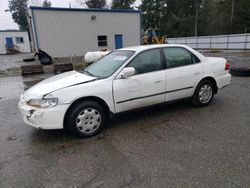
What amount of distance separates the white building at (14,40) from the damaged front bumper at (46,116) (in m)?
39.0

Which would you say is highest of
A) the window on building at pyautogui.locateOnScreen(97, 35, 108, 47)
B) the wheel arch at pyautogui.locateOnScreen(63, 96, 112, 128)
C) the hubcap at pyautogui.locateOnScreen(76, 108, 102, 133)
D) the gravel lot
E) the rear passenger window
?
the window on building at pyautogui.locateOnScreen(97, 35, 108, 47)

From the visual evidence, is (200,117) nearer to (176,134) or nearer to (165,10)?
(176,134)

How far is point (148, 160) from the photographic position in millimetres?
2734

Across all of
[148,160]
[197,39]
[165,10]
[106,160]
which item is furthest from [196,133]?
[165,10]

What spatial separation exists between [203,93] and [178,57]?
3.62ft

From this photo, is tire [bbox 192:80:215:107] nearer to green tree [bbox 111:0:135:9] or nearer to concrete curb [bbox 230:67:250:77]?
concrete curb [bbox 230:67:250:77]

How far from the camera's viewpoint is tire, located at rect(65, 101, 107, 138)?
3.28 m

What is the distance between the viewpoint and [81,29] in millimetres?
19656

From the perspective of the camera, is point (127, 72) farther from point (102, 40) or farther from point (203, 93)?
point (102, 40)

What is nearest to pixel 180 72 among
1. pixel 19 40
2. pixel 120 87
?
pixel 120 87

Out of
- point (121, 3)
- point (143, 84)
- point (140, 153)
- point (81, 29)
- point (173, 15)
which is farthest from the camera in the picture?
point (121, 3)

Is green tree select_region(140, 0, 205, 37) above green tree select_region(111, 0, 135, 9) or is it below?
below

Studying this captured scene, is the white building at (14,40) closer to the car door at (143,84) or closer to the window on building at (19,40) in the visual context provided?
the window on building at (19,40)

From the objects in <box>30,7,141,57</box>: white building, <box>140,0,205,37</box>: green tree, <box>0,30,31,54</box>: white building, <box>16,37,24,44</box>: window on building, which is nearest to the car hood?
<box>30,7,141,57</box>: white building
